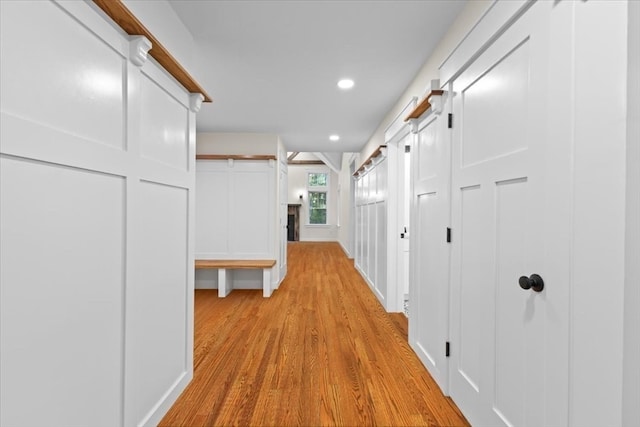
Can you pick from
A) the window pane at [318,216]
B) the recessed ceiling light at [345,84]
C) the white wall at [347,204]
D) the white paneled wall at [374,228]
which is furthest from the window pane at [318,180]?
the recessed ceiling light at [345,84]

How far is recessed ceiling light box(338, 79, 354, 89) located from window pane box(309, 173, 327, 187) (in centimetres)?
976

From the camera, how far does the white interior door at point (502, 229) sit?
120cm

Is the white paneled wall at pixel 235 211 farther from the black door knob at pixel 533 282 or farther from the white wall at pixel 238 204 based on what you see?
the black door knob at pixel 533 282

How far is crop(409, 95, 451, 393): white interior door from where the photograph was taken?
205 centimetres

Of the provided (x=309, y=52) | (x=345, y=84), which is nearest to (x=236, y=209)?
(x=345, y=84)

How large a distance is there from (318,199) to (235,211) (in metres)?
8.14

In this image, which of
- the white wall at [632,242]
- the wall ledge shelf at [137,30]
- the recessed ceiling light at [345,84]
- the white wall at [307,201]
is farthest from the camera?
the white wall at [307,201]

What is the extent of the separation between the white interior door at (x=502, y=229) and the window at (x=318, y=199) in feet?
35.7

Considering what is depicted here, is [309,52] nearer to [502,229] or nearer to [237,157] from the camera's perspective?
[502,229]

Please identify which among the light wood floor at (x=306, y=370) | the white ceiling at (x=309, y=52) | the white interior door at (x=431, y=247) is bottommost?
the light wood floor at (x=306, y=370)

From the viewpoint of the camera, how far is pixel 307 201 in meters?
12.8

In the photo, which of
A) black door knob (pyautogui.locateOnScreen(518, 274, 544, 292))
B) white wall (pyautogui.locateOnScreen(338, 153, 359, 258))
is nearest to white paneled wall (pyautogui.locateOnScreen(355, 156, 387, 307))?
white wall (pyautogui.locateOnScreen(338, 153, 359, 258))

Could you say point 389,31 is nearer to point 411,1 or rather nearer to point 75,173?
point 411,1

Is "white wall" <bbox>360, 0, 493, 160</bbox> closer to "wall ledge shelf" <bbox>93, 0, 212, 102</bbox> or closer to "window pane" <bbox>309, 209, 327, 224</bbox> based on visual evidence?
"wall ledge shelf" <bbox>93, 0, 212, 102</bbox>
